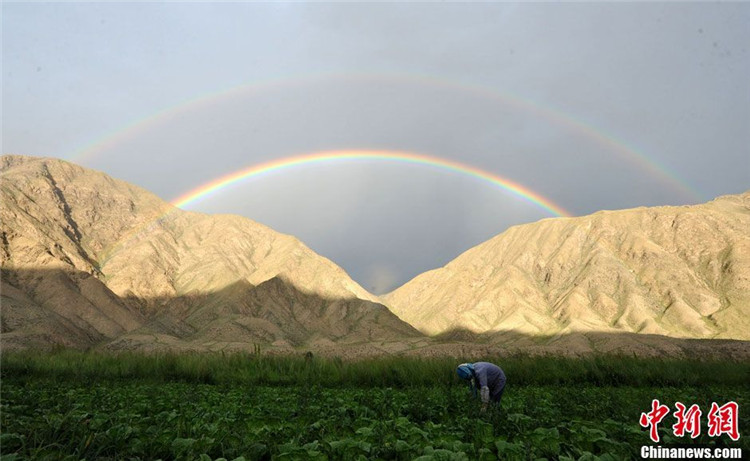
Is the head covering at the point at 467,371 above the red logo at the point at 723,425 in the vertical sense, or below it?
above

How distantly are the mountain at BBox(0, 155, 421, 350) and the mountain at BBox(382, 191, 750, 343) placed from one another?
25198mm

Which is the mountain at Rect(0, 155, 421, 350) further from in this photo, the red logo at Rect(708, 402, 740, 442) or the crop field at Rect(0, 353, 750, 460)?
the red logo at Rect(708, 402, 740, 442)

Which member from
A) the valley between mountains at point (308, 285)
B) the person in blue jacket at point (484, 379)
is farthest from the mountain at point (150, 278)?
the person in blue jacket at point (484, 379)

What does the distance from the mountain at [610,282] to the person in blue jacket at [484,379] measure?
77288 mm

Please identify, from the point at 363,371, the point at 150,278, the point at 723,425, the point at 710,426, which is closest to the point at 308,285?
the point at 150,278

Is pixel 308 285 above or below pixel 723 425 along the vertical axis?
above

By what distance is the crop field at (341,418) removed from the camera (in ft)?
18.3

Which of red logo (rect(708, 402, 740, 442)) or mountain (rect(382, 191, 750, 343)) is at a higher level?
mountain (rect(382, 191, 750, 343))

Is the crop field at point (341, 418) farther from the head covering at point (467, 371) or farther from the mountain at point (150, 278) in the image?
the mountain at point (150, 278)

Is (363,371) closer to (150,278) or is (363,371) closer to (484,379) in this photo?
(484,379)

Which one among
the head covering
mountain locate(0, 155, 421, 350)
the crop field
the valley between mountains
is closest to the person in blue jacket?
the head covering

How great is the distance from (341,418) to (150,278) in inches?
3758

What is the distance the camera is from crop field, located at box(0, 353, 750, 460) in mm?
5574

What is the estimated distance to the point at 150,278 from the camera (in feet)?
305
